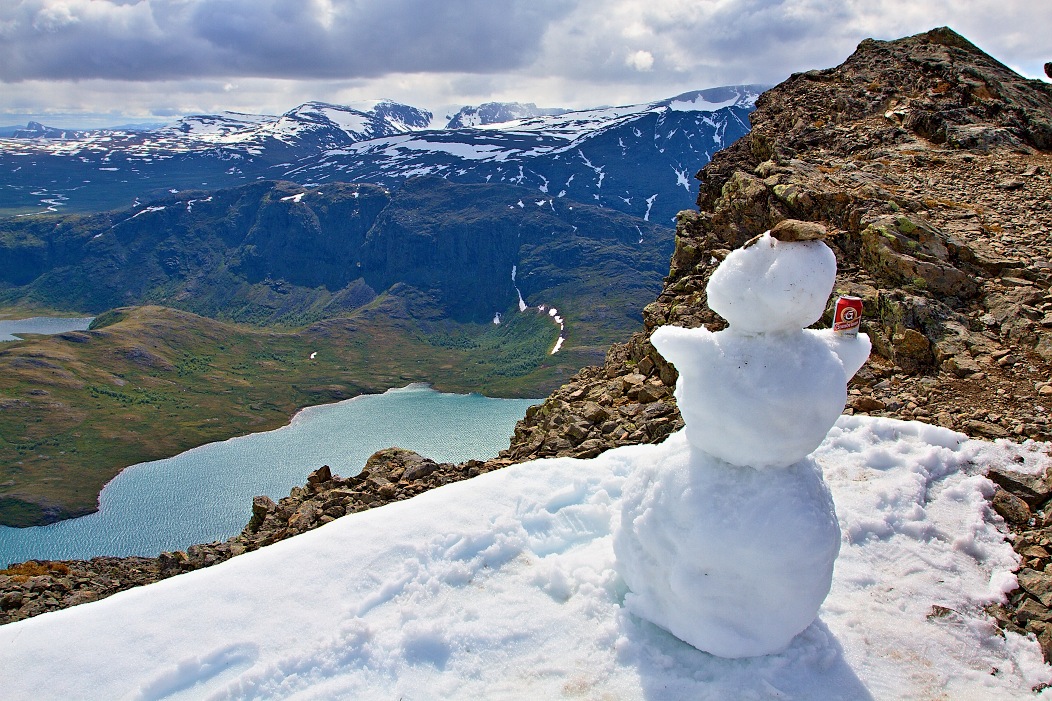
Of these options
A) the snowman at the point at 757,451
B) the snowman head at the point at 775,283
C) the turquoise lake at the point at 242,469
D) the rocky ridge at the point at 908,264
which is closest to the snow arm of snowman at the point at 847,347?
the snowman at the point at 757,451

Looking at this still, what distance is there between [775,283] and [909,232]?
1358 centimetres

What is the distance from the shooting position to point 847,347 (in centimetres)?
859

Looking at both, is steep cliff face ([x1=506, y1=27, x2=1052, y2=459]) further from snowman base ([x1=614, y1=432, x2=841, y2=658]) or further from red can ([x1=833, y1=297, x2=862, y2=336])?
snowman base ([x1=614, y1=432, x2=841, y2=658])

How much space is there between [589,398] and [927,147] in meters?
16.9

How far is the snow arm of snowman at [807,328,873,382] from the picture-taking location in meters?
8.52

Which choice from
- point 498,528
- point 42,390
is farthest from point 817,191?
point 42,390

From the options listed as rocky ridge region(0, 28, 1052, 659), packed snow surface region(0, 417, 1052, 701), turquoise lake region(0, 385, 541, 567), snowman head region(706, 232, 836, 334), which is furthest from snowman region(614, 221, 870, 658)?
turquoise lake region(0, 385, 541, 567)

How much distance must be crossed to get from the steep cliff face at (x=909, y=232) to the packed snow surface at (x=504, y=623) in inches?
158

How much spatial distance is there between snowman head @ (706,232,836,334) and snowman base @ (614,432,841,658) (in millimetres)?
1973

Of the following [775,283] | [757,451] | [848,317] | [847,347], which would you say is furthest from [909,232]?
[757,451]

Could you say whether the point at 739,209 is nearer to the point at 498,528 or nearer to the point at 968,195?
the point at 968,195

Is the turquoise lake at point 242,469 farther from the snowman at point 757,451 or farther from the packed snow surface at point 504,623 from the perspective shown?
the snowman at point 757,451

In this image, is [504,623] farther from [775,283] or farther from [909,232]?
[909,232]

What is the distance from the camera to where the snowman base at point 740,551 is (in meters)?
8.16
